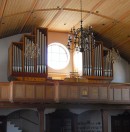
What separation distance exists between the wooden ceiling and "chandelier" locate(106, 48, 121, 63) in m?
0.36

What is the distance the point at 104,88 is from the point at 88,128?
3.70 m

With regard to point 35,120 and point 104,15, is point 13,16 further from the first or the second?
point 35,120

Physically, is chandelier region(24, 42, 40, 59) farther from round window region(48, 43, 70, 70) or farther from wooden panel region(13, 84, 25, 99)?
round window region(48, 43, 70, 70)

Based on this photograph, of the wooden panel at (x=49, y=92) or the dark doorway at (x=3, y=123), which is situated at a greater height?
the wooden panel at (x=49, y=92)

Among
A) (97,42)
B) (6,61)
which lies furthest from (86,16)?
(6,61)

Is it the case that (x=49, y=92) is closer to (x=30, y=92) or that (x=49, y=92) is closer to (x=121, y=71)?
(x=30, y=92)

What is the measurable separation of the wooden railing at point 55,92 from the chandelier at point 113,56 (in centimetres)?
228

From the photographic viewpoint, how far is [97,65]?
18297mm

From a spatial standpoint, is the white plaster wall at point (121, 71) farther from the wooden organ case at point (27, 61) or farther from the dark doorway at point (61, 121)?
the wooden organ case at point (27, 61)

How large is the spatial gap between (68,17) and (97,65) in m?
3.17

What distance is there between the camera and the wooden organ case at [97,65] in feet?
59.3

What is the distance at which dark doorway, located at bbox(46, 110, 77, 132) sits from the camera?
18.7 m

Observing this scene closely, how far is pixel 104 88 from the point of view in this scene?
55.4 ft

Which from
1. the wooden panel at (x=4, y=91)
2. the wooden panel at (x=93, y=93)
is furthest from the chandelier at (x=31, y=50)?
the wooden panel at (x=93, y=93)
